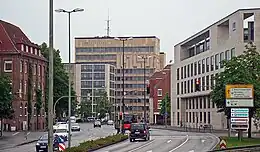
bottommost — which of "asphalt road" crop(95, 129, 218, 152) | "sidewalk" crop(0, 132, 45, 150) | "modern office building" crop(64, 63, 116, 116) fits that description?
"sidewalk" crop(0, 132, 45, 150)

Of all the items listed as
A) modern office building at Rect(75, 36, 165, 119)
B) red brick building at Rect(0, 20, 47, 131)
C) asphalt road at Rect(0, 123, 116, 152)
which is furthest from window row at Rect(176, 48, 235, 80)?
modern office building at Rect(75, 36, 165, 119)

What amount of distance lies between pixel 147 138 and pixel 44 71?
2031 inches

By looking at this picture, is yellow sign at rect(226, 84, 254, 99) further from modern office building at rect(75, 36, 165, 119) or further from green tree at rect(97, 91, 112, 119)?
modern office building at rect(75, 36, 165, 119)

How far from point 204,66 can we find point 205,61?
1141 mm

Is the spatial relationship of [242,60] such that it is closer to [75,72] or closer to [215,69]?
[215,69]

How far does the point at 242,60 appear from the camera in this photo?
196ft

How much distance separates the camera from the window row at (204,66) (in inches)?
3833

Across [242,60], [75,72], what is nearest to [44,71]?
[242,60]

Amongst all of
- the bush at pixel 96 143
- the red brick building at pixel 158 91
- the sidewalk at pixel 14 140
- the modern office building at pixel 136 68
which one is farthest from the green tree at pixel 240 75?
the modern office building at pixel 136 68

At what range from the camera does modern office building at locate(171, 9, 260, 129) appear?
296 ft

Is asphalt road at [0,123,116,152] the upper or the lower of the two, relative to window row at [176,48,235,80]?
lower

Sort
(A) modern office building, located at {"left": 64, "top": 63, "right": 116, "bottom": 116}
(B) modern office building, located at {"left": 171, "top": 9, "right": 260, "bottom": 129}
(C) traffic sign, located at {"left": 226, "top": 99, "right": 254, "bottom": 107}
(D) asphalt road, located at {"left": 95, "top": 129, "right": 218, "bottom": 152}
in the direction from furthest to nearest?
(A) modern office building, located at {"left": 64, "top": 63, "right": 116, "bottom": 116} < (B) modern office building, located at {"left": 171, "top": 9, "right": 260, "bottom": 129} < (C) traffic sign, located at {"left": 226, "top": 99, "right": 254, "bottom": 107} < (D) asphalt road, located at {"left": 95, "top": 129, "right": 218, "bottom": 152}

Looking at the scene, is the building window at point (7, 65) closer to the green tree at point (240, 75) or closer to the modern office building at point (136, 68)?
the green tree at point (240, 75)

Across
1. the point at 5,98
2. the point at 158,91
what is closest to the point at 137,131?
the point at 5,98
